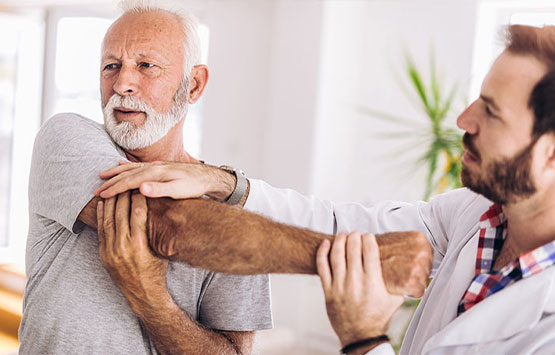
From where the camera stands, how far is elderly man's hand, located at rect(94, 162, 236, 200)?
1.33 meters

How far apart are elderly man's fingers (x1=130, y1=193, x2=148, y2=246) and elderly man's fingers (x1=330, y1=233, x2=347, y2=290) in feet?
1.32

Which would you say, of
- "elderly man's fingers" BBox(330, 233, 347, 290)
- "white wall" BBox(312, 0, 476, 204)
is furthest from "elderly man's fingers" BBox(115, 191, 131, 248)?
"white wall" BBox(312, 0, 476, 204)

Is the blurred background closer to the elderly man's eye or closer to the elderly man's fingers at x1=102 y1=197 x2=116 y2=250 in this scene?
the elderly man's eye

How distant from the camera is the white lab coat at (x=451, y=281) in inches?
47.7

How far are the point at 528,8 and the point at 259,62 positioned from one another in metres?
2.08

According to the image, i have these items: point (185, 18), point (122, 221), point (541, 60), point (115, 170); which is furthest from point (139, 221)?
point (541, 60)

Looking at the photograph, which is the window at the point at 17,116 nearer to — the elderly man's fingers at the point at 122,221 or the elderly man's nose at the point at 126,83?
the elderly man's nose at the point at 126,83

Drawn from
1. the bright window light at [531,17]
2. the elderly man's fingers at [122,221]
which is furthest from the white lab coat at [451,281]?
the bright window light at [531,17]

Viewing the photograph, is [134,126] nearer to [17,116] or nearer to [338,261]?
[338,261]

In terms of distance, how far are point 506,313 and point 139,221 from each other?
756mm

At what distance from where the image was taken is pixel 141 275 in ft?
4.40

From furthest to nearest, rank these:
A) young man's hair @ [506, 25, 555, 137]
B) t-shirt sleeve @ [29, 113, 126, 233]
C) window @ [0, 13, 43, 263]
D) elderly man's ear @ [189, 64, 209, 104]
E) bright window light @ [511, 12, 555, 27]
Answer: window @ [0, 13, 43, 263] → bright window light @ [511, 12, 555, 27] → elderly man's ear @ [189, 64, 209, 104] → t-shirt sleeve @ [29, 113, 126, 233] → young man's hair @ [506, 25, 555, 137]

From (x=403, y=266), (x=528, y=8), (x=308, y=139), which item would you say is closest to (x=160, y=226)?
(x=403, y=266)

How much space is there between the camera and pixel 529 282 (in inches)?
48.1
